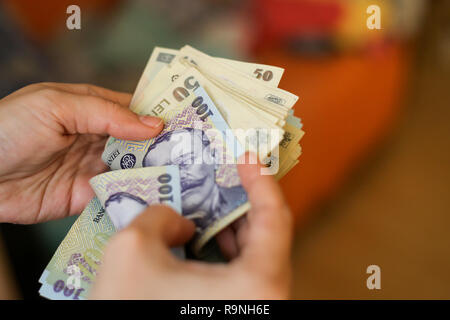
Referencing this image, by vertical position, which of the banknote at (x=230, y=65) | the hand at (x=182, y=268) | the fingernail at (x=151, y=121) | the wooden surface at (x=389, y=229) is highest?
the banknote at (x=230, y=65)

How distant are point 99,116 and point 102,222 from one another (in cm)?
26

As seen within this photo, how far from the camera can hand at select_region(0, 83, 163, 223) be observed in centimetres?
96

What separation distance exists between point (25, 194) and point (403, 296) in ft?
5.54

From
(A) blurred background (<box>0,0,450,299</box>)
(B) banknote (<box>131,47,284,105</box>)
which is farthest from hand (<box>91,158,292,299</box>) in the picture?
(A) blurred background (<box>0,0,450,299</box>)

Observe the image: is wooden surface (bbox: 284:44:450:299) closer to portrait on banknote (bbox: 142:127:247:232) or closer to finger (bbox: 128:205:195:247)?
portrait on banknote (bbox: 142:127:247:232)

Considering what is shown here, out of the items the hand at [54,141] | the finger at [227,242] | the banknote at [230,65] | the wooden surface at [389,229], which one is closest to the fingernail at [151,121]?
the hand at [54,141]

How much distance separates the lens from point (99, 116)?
0.96 metres

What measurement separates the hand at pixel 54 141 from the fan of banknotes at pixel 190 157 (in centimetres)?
8

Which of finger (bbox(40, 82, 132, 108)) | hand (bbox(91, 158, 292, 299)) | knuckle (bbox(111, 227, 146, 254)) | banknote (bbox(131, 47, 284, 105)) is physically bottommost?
hand (bbox(91, 158, 292, 299))

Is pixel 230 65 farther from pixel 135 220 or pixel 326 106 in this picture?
pixel 326 106

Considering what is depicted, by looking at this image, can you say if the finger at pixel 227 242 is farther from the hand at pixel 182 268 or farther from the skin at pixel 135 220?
the hand at pixel 182 268

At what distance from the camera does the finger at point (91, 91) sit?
1063 mm

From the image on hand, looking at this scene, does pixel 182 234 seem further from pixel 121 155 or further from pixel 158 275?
pixel 121 155

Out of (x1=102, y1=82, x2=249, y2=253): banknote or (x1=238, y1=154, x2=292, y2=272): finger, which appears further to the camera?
(x1=102, y1=82, x2=249, y2=253): banknote
